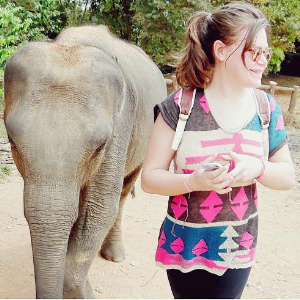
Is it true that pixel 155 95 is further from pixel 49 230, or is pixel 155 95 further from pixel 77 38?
pixel 49 230

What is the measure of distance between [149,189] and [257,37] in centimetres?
59

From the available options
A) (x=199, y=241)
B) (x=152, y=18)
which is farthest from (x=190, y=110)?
(x=152, y=18)

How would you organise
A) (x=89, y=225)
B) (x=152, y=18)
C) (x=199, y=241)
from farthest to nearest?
1. (x=152, y=18)
2. (x=89, y=225)
3. (x=199, y=241)

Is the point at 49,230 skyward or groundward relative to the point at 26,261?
skyward

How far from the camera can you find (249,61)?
1.47 metres

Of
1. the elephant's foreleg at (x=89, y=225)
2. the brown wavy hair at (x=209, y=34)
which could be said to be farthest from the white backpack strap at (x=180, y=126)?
the elephant's foreleg at (x=89, y=225)

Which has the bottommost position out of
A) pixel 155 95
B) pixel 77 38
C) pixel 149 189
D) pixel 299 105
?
pixel 299 105

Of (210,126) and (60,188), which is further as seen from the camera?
(60,188)

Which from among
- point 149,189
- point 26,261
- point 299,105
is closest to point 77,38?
point 149,189

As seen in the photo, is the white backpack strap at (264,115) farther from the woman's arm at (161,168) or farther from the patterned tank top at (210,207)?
the woman's arm at (161,168)

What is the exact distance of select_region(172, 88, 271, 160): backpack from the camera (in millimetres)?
1501

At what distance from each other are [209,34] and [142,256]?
2411mm

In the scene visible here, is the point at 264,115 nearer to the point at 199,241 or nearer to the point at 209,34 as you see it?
the point at 209,34

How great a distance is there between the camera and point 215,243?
157cm
